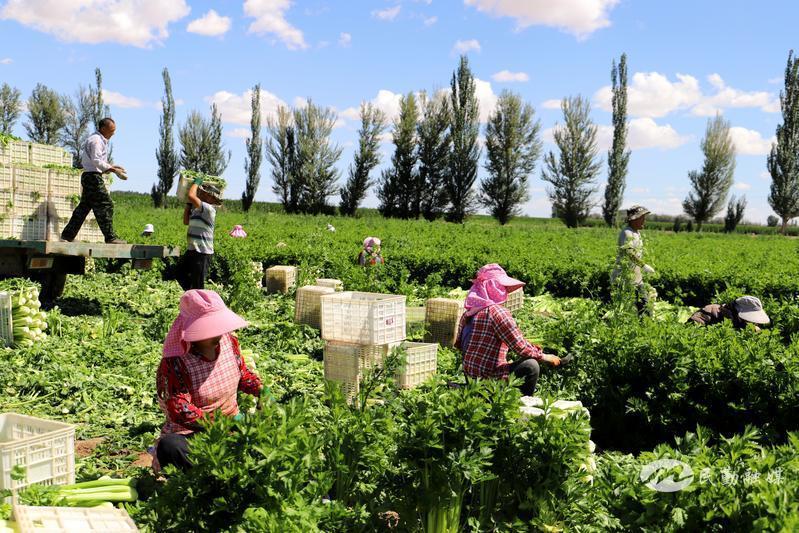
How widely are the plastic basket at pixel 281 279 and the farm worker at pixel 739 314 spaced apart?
6.79 m

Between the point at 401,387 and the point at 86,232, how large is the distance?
5893 millimetres

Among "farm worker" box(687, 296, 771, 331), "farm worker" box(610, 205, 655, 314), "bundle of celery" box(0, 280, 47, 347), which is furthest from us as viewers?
"farm worker" box(610, 205, 655, 314)

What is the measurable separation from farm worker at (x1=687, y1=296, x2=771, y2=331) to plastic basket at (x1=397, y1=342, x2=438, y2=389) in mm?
2610

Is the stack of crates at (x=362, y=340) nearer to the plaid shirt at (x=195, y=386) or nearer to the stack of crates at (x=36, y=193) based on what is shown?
the plaid shirt at (x=195, y=386)

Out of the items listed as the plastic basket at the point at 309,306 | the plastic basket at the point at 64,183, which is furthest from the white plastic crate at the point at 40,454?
the plastic basket at the point at 64,183

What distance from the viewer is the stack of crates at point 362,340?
21.6 feet

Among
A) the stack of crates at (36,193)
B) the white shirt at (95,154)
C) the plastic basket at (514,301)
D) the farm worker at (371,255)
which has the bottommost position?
the plastic basket at (514,301)

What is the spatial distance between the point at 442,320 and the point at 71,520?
6.27 metres

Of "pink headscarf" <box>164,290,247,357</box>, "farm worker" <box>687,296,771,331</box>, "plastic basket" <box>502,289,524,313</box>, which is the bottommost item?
"plastic basket" <box>502,289,524,313</box>

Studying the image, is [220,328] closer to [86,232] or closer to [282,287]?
[86,232]

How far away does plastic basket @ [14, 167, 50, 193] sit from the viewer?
9.33 metres

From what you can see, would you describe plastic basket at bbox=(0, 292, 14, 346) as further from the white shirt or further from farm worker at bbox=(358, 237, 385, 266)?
farm worker at bbox=(358, 237, 385, 266)

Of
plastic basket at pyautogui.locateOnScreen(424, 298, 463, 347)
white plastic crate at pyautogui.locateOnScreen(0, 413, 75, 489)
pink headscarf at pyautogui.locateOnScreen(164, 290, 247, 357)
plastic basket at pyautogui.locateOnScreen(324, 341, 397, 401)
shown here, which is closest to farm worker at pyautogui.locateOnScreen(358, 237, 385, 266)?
plastic basket at pyautogui.locateOnScreen(424, 298, 463, 347)

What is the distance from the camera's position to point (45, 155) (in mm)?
9930
